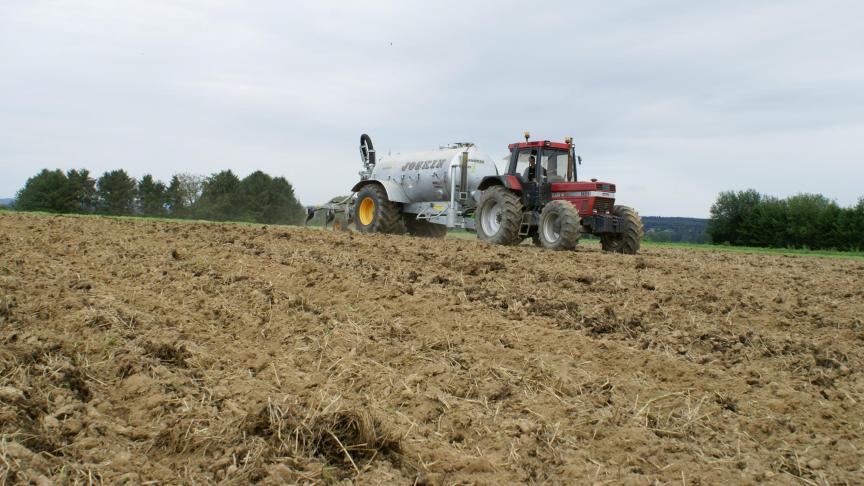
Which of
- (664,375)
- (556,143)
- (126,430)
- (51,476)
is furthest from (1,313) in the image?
(556,143)

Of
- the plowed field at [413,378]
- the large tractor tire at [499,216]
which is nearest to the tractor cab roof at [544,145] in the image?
the large tractor tire at [499,216]

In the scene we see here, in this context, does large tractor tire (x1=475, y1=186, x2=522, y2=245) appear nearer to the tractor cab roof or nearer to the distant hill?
the tractor cab roof

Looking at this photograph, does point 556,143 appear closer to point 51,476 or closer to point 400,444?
point 400,444

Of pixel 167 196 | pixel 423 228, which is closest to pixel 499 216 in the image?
pixel 423 228

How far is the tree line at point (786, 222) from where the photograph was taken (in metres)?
35.0

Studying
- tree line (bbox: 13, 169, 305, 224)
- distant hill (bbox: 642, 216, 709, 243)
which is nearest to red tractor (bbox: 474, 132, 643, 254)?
tree line (bbox: 13, 169, 305, 224)

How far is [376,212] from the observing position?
17234mm

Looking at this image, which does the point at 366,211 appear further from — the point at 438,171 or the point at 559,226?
the point at 559,226

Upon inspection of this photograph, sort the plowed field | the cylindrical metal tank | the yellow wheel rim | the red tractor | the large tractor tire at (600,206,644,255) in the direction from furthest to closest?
the yellow wheel rim → the cylindrical metal tank → the large tractor tire at (600,206,644,255) → the red tractor → the plowed field

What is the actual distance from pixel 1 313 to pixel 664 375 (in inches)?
184

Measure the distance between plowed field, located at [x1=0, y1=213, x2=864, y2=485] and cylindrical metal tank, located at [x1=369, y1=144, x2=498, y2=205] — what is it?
8204mm

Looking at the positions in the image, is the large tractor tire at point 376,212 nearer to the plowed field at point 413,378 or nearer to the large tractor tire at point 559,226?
the large tractor tire at point 559,226

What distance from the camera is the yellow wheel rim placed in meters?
17.8

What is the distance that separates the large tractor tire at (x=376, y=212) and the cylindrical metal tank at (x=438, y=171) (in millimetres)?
549
